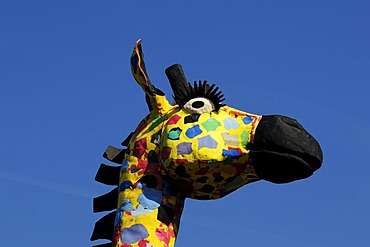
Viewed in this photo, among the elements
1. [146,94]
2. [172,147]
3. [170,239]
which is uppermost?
[146,94]

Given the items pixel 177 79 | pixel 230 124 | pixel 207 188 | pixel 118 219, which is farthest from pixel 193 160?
pixel 177 79

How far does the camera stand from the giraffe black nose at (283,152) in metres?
9.11

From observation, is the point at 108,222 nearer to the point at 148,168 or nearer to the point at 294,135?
the point at 148,168

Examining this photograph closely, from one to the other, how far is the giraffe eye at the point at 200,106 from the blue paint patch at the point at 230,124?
18cm

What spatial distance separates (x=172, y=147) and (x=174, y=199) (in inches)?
19.7

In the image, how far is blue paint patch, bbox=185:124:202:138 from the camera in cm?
933

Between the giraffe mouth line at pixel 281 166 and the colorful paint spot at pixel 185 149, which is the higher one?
the colorful paint spot at pixel 185 149

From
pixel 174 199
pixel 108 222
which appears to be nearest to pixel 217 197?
pixel 174 199

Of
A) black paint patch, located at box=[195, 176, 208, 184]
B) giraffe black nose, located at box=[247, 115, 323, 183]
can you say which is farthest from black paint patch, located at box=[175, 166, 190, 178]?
giraffe black nose, located at box=[247, 115, 323, 183]

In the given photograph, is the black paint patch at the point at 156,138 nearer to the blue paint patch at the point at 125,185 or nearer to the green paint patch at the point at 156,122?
the green paint patch at the point at 156,122

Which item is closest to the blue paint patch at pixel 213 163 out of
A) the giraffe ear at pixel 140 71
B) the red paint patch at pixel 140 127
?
the red paint patch at pixel 140 127

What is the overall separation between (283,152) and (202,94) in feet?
3.19

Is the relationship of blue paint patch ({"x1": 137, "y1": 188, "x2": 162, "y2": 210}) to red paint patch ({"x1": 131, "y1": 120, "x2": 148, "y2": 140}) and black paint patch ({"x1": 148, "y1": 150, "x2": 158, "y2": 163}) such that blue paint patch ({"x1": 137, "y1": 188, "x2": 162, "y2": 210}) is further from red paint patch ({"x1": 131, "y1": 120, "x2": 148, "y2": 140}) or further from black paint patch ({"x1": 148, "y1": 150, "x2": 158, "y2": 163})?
red paint patch ({"x1": 131, "y1": 120, "x2": 148, "y2": 140})

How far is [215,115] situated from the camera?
9508 millimetres
